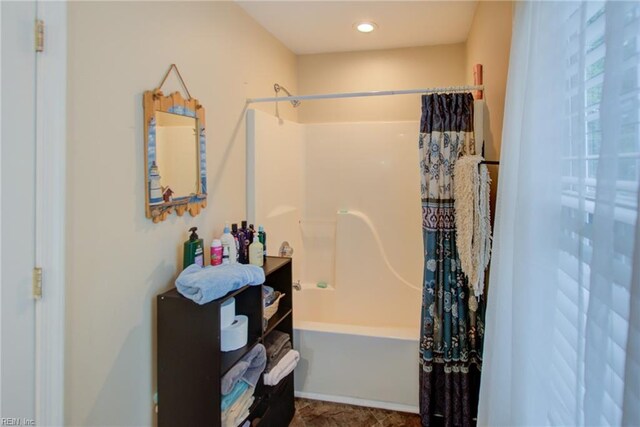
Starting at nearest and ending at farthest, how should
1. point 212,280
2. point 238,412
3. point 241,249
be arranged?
1. point 212,280
2. point 238,412
3. point 241,249

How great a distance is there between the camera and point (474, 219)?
1.68m

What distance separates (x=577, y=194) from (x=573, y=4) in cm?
43

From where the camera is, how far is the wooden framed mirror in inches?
57.4

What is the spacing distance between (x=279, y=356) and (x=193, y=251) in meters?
0.77

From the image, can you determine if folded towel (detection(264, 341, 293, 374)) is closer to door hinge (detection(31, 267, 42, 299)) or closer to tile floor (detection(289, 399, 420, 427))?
tile floor (detection(289, 399, 420, 427))

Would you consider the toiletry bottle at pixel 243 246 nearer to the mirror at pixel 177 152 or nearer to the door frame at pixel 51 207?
the mirror at pixel 177 152

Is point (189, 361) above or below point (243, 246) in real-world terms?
below

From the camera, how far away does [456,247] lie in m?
1.97

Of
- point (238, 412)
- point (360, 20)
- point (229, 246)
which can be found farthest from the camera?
point (360, 20)

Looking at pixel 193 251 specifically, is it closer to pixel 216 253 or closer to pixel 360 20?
pixel 216 253

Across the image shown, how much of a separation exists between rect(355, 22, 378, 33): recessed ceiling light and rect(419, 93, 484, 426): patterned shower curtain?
3.02ft

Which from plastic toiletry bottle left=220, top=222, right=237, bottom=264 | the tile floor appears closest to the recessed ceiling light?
plastic toiletry bottle left=220, top=222, right=237, bottom=264

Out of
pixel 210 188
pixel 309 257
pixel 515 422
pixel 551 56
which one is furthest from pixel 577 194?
pixel 309 257

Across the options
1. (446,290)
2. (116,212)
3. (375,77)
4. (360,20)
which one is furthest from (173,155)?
(375,77)
